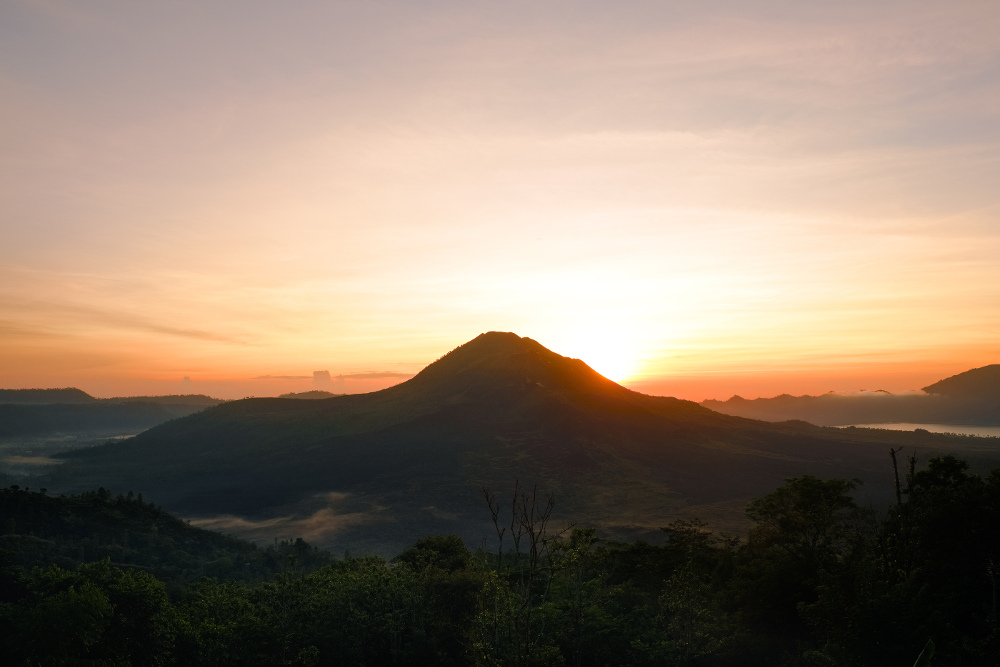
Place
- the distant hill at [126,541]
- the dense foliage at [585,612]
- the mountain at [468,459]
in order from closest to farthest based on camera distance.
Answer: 1. the dense foliage at [585,612]
2. the distant hill at [126,541]
3. the mountain at [468,459]

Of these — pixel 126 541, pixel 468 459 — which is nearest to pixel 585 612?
pixel 126 541

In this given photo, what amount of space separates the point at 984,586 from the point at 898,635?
5.82 meters

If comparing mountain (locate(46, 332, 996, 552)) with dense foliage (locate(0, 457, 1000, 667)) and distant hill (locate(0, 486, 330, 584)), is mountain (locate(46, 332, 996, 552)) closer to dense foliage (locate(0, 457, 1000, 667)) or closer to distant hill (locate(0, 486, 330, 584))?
distant hill (locate(0, 486, 330, 584))

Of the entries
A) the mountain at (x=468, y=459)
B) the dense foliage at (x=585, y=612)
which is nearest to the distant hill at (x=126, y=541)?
the mountain at (x=468, y=459)

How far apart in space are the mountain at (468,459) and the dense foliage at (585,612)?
60184 millimetres

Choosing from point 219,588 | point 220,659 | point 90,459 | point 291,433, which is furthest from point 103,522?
point 90,459

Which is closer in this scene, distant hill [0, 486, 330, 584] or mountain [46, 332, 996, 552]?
distant hill [0, 486, 330, 584]

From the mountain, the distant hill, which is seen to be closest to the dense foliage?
the distant hill

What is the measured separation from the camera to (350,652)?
91.3 ft

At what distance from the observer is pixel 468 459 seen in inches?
5625

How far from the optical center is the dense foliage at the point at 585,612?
21578 mm

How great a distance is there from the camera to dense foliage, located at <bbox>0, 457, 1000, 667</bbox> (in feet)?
70.8

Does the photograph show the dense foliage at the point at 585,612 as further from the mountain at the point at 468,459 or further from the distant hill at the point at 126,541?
the mountain at the point at 468,459

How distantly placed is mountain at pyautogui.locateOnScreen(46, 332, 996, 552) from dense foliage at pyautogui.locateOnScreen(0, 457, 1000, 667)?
197ft
